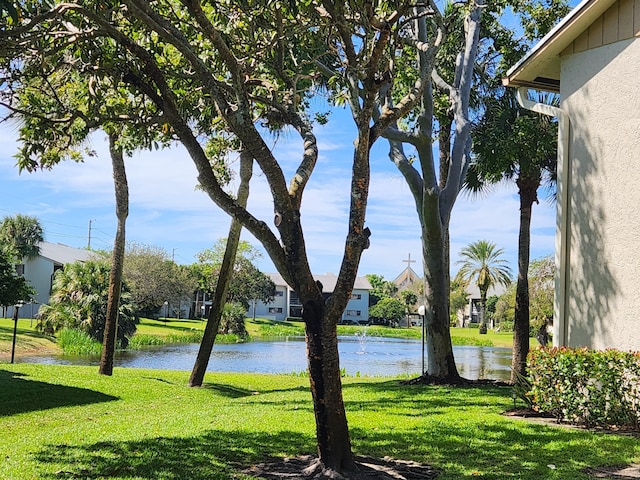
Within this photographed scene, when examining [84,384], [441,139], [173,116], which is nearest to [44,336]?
[84,384]

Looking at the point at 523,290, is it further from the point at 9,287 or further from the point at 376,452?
the point at 9,287

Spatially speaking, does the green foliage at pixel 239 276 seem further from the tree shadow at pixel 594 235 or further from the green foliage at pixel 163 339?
the tree shadow at pixel 594 235

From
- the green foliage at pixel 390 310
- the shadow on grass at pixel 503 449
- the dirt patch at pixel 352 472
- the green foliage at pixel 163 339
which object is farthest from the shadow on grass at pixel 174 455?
the green foliage at pixel 390 310

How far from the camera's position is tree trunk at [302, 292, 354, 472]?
21.1 ft

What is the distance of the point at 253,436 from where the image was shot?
8.41 m

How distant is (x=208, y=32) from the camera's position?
273 inches

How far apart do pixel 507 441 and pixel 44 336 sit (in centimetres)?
2931

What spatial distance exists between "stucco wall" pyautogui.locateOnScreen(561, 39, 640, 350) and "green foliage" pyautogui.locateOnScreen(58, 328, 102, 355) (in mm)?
23494

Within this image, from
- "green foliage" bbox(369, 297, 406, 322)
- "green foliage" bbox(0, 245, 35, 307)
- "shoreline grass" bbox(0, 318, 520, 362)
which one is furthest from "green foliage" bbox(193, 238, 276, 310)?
"green foliage" bbox(0, 245, 35, 307)

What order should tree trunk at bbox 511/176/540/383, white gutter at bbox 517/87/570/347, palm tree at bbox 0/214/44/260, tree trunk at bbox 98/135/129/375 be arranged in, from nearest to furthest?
1. white gutter at bbox 517/87/570/347
2. tree trunk at bbox 98/135/129/375
3. tree trunk at bbox 511/176/540/383
4. palm tree at bbox 0/214/44/260

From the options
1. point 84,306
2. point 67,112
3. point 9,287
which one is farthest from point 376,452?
point 84,306

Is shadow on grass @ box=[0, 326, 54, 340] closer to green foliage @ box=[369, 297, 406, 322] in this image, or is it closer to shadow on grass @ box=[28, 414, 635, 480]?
shadow on grass @ box=[28, 414, 635, 480]

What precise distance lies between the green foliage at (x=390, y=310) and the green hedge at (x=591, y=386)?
253 feet

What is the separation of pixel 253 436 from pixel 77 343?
2401 centimetres
